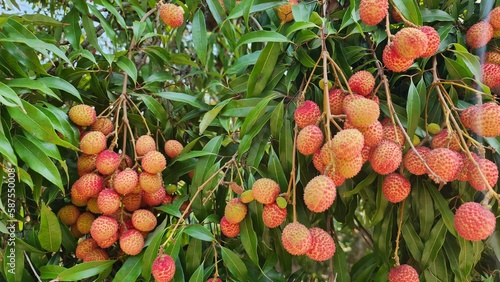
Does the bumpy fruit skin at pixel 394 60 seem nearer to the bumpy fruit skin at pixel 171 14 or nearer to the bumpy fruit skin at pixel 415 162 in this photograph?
the bumpy fruit skin at pixel 415 162

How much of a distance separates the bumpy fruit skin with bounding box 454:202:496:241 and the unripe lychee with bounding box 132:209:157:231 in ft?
2.10

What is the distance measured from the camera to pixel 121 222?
3.55 feet

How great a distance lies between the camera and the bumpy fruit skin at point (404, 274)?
93cm

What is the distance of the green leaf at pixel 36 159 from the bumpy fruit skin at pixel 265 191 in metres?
0.38

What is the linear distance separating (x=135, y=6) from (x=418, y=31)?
760 millimetres

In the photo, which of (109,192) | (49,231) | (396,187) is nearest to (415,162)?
(396,187)

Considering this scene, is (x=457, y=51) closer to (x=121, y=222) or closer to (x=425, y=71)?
(x=425, y=71)

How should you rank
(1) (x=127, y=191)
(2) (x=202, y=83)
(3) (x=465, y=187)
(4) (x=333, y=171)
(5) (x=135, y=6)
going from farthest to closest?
(2) (x=202, y=83) → (5) (x=135, y=6) → (1) (x=127, y=191) → (3) (x=465, y=187) → (4) (x=333, y=171)

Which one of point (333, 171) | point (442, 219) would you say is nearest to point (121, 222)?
point (333, 171)

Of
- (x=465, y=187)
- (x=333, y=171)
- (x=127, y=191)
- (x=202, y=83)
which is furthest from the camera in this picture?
(x=202, y=83)

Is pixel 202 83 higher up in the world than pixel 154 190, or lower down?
lower down

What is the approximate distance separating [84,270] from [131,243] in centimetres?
11

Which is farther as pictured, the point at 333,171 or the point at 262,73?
the point at 262,73

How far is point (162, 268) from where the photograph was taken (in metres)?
0.92
